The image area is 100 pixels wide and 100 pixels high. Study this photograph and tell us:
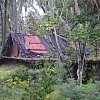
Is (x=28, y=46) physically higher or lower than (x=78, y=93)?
higher

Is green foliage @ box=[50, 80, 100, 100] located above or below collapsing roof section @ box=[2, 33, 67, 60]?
below

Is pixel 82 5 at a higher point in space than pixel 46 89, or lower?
higher

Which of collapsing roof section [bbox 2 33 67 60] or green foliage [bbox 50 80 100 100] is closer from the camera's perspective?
green foliage [bbox 50 80 100 100]

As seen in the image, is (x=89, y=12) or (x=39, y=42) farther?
(x=39, y=42)

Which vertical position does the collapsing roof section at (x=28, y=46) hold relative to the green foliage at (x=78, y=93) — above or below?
above

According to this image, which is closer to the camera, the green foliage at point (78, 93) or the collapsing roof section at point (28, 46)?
the green foliage at point (78, 93)

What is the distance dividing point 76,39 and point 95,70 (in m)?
5.20

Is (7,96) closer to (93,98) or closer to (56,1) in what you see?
(93,98)

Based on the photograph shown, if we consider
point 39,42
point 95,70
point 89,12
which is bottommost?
point 95,70

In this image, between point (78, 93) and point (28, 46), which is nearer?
point (78, 93)

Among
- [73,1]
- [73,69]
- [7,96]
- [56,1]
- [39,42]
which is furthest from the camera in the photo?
[39,42]

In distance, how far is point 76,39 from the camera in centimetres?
1097

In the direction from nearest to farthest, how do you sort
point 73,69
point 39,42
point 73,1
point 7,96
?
point 7,96 < point 73,1 < point 73,69 < point 39,42

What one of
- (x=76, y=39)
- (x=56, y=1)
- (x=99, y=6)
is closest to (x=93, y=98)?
(x=76, y=39)
